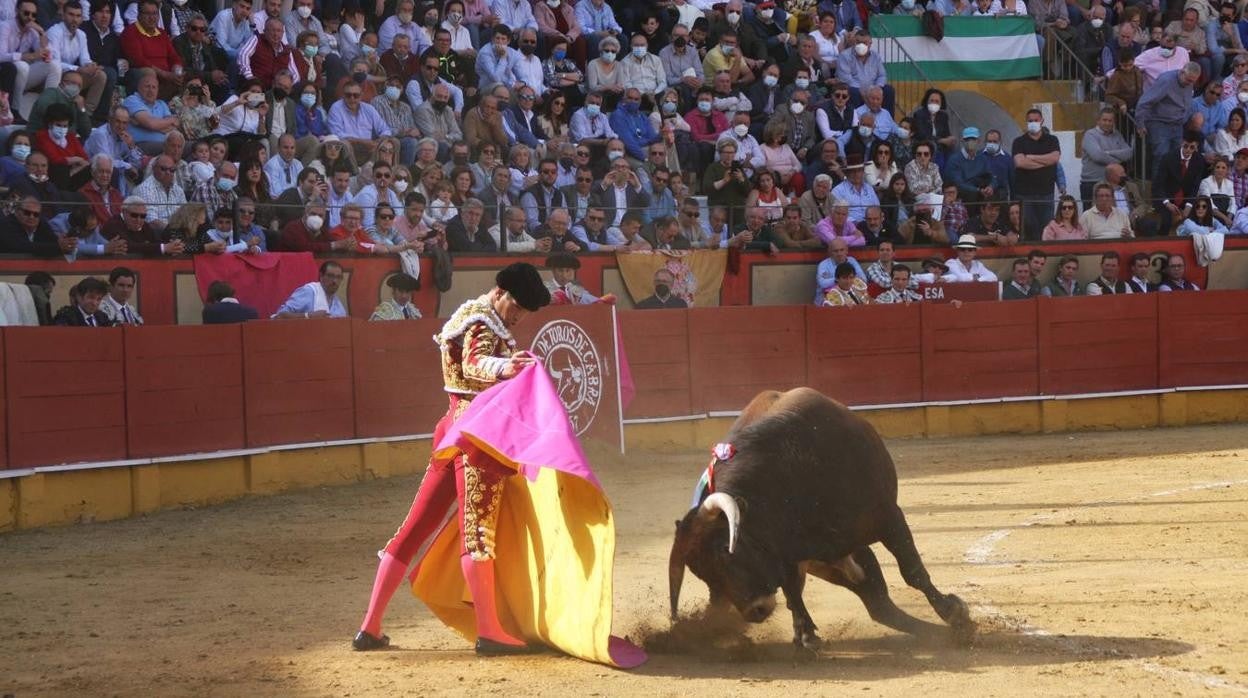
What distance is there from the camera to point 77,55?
10016 millimetres

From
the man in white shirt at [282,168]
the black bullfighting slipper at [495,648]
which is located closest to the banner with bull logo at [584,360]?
the man in white shirt at [282,168]

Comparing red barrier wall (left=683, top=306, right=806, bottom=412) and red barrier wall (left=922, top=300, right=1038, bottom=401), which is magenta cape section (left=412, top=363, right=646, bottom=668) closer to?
red barrier wall (left=683, top=306, right=806, bottom=412)

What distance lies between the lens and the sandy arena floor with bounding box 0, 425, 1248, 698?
4.67 m

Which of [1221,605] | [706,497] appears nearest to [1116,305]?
[1221,605]

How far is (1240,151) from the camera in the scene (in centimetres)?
1370

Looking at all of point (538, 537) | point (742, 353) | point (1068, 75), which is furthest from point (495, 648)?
point (1068, 75)

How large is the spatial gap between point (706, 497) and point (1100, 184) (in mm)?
9483

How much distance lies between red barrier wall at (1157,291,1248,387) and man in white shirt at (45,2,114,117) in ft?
27.0

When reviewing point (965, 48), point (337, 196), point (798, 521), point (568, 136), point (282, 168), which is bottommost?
point (798, 521)

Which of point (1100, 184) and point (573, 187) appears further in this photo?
point (1100, 184)

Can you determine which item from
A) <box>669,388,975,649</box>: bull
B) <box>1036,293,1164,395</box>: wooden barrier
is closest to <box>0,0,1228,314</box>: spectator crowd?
<box>1036,293,1164,395</box>: wooden barrier

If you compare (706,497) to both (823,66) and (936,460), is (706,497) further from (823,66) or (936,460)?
(823,66)

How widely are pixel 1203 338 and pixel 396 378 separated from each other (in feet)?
22.2

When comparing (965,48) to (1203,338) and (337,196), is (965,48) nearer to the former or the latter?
(1203,338)
